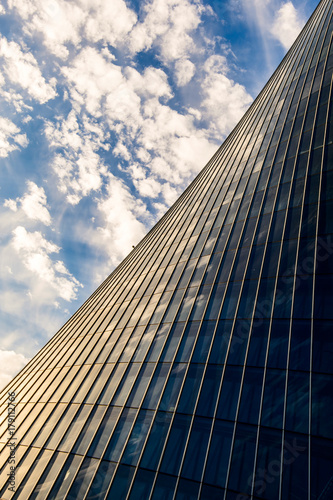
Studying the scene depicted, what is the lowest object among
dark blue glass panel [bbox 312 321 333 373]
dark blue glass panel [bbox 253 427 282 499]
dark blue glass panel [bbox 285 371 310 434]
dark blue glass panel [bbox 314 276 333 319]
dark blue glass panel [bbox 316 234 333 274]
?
dark blue glass panel [bbox 253 427 282 499]

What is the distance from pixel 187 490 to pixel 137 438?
173 inches

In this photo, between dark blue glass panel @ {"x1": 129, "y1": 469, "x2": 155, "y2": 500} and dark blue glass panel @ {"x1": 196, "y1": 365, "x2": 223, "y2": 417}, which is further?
dark blue glass panel @ {"x1": 196, "y1": 365, "x2": 223, "y2": 417}

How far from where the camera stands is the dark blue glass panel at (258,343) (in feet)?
57.6

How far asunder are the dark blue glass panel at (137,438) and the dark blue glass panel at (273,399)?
712 cm

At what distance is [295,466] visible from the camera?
1323cm

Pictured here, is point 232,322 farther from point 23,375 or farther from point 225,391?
point 23,375

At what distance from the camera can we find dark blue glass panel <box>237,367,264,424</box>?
1557 cm

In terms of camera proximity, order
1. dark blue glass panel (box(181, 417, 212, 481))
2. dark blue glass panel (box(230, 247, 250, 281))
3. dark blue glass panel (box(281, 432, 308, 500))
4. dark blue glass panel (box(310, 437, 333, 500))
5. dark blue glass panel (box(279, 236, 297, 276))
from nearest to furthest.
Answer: dark blue glass panel (box(310, 437, 333, 500))
dark blue glass panel (box(281, 432, 308, 500))
dark blue glass panel (box(181, 417, 212, 481))
dark blue glass panel (box(279, 236, 297, 276))
dark blue glass panel (box(230, 247, 250, 281))

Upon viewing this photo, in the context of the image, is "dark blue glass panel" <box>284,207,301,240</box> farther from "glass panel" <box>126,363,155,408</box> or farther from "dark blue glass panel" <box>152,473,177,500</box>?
"dark blue glass panel" <box>152,473,177,500</box>

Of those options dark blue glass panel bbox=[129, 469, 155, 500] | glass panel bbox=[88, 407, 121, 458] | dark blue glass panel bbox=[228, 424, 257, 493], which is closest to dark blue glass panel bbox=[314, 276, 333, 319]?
dark blue glass panel bbox=[228, 424, 257, 493]

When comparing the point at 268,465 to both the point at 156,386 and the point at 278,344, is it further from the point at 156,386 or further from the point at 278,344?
the point at 156,386

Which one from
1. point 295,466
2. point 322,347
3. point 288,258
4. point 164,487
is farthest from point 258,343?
point 164,487

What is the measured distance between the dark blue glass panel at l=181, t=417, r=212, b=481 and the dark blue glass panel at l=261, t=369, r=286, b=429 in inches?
121

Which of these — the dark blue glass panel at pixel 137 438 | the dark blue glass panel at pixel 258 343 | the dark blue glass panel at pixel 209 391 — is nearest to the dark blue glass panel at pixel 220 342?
the dark blue glass panel at pixel 209 391
